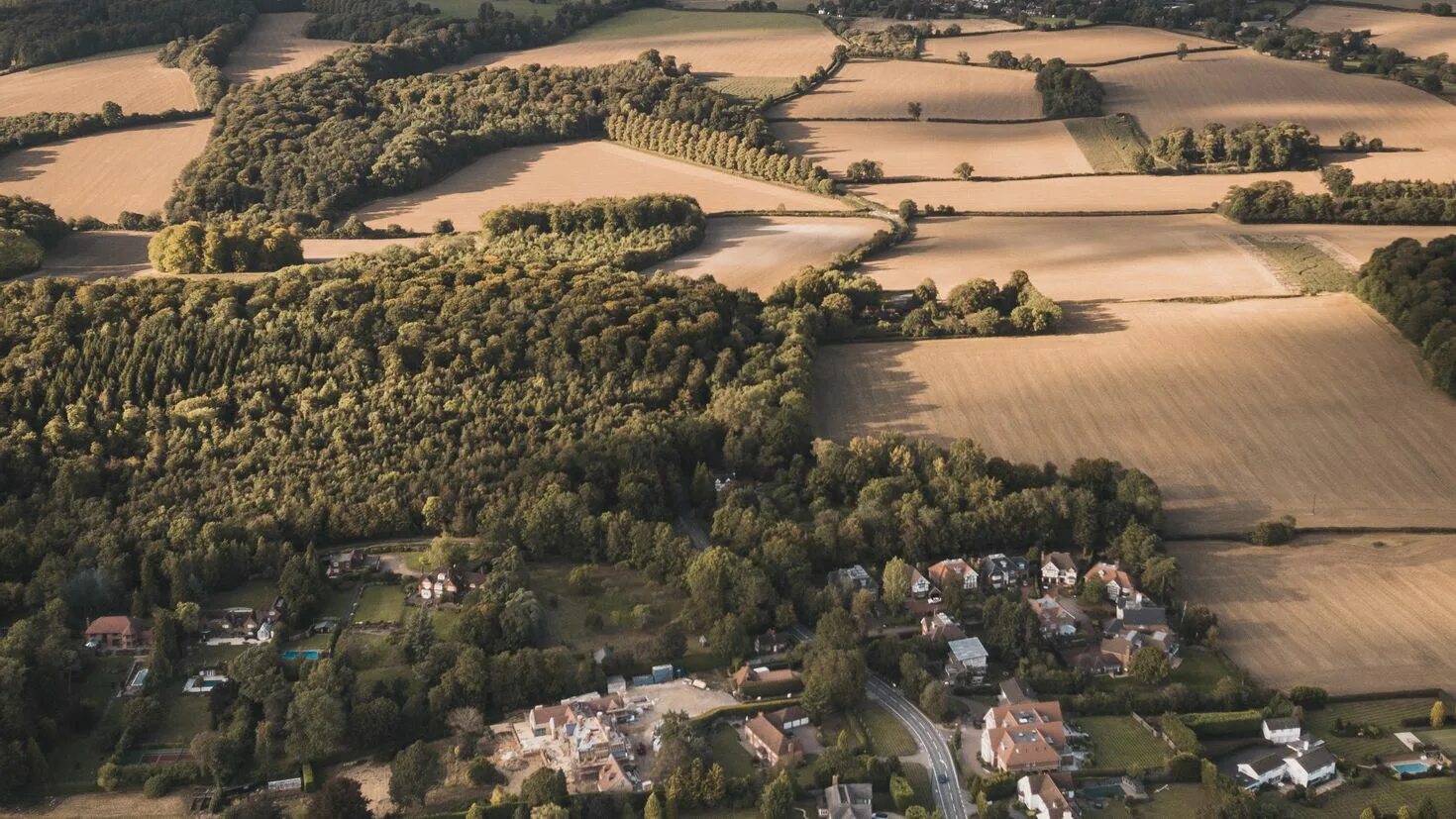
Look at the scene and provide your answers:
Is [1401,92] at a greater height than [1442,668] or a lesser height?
greater

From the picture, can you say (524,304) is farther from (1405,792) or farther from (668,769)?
(1405,792)

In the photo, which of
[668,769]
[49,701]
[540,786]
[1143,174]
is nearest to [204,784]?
[49,701]

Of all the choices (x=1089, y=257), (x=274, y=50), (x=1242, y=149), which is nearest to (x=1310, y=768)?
(x=1089, y=257)

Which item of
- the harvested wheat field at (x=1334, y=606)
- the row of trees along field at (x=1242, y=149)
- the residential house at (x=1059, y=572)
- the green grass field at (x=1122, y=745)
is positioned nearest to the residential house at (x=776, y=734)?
the green grass field at (x=1122, y=745)

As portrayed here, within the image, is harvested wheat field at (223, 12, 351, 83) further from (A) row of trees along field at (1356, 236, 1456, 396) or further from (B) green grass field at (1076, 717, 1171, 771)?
(B) green grass field at (1076, 717, 1171, 771)

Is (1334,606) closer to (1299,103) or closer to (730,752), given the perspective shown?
(730,752)

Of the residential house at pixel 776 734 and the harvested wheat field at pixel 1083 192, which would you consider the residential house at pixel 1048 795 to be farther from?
the harvested wheat field at pixel 1083 192

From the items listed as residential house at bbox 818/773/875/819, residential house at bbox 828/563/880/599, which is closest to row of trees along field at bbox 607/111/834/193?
residential house at bbox 828/563/880/599
